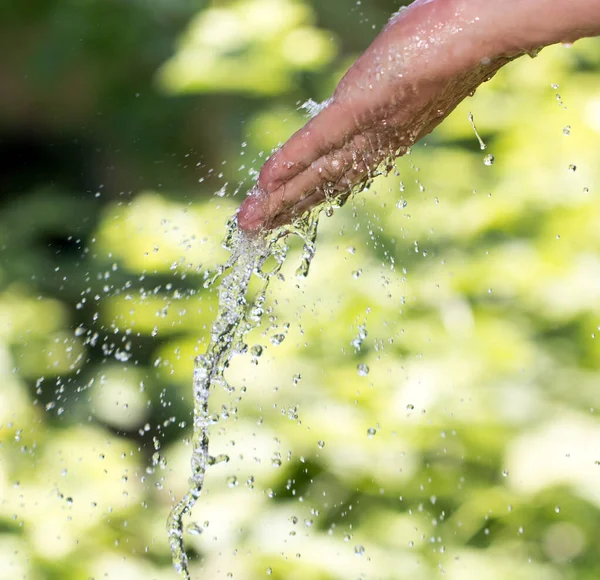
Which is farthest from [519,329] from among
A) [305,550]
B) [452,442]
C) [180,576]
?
[180,576]

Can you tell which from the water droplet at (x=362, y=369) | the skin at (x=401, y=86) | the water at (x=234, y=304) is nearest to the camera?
the skin at (x=401, y=86)

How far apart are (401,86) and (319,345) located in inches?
34.7

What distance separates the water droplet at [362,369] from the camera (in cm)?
134

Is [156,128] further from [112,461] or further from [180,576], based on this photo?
[180,576]

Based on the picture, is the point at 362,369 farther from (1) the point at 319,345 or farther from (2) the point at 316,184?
(2) the point at 316,184

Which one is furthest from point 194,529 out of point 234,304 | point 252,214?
point 252,214

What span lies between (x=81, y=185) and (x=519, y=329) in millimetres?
997

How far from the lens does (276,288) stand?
152 centimetres

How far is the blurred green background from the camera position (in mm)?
1350

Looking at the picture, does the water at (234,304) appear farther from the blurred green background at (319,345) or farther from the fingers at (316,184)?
the blurred green background at (319,345)

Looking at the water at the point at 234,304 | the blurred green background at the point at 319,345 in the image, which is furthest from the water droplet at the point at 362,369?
the water at the point at 234,304

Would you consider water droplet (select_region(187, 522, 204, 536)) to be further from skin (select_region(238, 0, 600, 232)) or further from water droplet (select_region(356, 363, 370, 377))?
skin (select_region(238, 0, 600, 232))

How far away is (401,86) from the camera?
2.04 ft

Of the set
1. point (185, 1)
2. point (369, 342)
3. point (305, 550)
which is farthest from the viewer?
point (185, 1)
